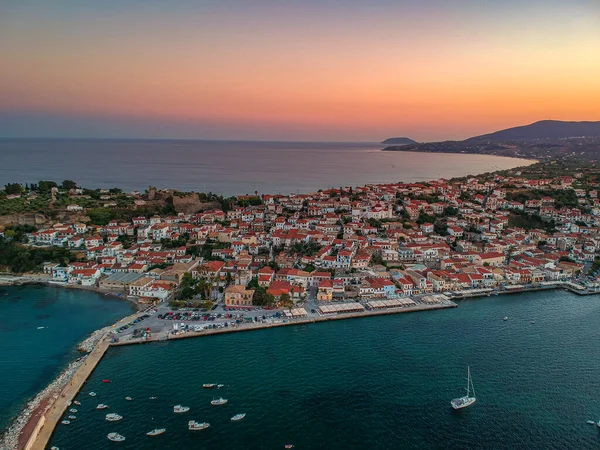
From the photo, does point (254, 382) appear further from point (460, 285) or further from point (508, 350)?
point (460, 285)

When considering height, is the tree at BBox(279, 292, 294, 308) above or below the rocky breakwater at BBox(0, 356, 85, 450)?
above

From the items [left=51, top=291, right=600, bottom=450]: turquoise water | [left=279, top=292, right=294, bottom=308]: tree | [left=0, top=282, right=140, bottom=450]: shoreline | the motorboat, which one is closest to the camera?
[left=0, top=282, right=140, bottom=450]: shoreline

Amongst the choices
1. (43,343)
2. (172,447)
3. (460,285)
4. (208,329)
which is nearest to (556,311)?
(460,285)


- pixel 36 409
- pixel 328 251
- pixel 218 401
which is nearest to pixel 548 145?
pixel 328 251

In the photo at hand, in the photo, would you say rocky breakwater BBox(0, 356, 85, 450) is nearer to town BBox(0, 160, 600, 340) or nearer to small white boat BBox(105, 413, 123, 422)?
small white boat BBox(105, 413, 123, 422)

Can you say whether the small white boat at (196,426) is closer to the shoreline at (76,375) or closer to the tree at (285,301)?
the shoreline at (76,375)

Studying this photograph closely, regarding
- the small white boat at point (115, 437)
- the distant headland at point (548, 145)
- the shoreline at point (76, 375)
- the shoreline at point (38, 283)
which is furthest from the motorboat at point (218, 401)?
the distant headland at point (548, 145)

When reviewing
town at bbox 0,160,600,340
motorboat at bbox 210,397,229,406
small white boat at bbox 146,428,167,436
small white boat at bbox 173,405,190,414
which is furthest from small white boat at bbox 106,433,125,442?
town at bbox 0,160,600,340
